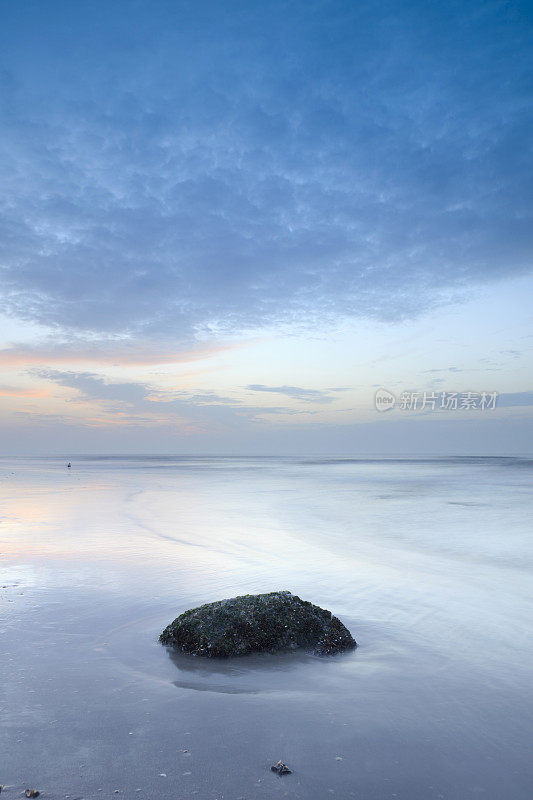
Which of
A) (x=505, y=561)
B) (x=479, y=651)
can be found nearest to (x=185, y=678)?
(x=479, y=651)

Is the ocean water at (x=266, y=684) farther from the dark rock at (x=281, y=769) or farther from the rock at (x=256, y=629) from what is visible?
the rock at (x=256, y=629)

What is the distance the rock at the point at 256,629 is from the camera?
6.36m

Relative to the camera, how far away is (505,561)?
12.7 metres

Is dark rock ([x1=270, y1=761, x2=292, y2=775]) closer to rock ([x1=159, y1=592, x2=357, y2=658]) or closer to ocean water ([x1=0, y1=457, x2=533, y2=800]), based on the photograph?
ocean water ([x1=0, y1=457, x2=533, y2=800])

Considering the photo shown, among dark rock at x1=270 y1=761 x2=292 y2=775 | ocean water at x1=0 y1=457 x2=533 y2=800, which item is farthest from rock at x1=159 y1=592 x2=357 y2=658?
dark rock at x1=270 y1=761 x2=292 y2=775

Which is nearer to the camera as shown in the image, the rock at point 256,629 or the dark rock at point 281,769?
the dark rock at point 281,769

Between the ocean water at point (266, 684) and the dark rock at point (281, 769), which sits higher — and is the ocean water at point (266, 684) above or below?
below

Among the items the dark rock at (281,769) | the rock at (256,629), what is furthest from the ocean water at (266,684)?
the rock at (256,629)

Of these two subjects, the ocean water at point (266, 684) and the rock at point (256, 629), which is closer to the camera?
the ocean water at point (266, 684)

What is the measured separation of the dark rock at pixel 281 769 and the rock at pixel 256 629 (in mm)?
2263

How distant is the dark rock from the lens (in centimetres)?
397

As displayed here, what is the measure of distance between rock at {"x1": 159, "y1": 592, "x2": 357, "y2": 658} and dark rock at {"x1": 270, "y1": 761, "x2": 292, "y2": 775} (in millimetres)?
2263

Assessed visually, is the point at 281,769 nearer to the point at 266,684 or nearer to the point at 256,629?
the point at 266,684

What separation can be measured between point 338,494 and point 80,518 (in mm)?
17618
